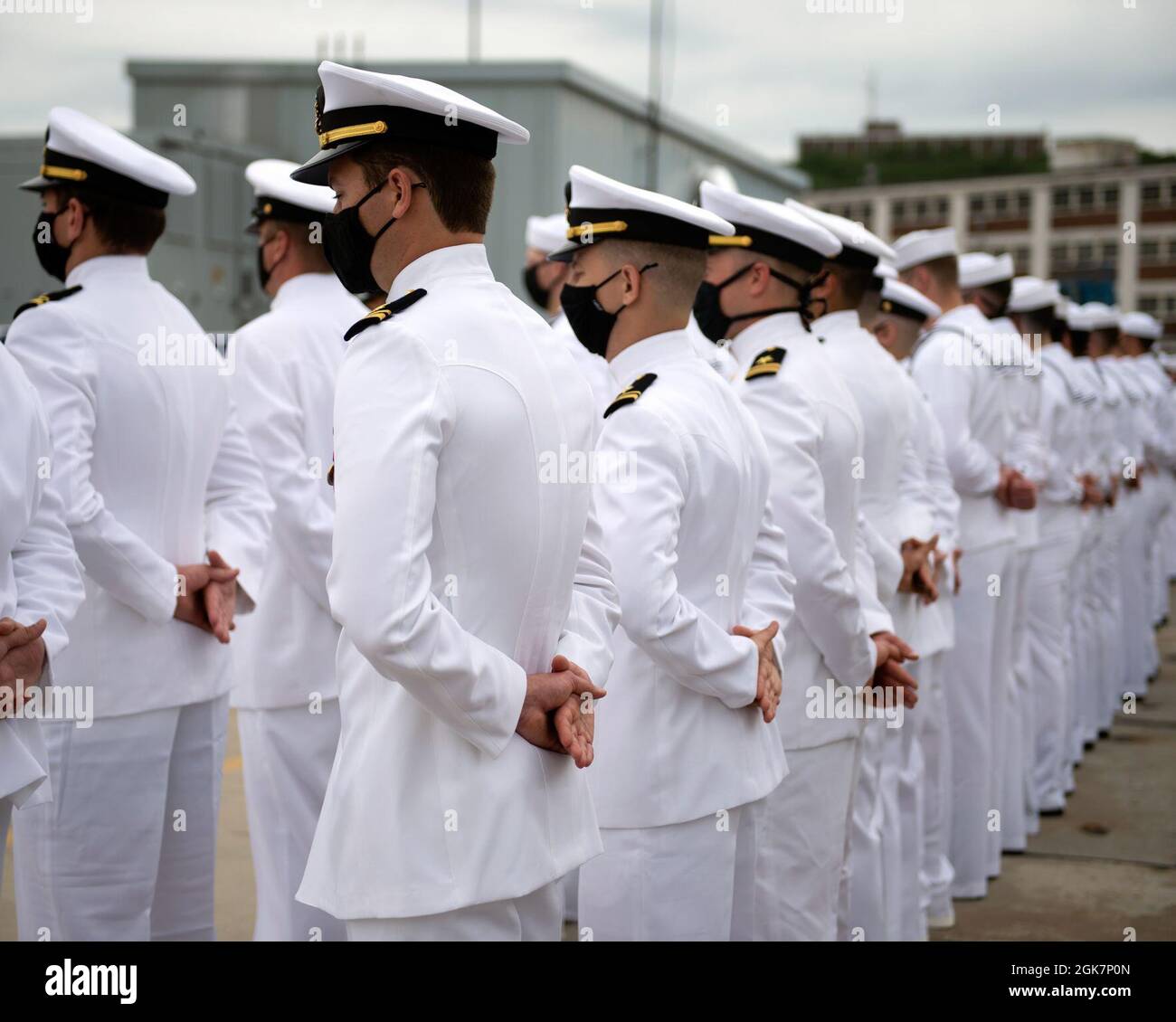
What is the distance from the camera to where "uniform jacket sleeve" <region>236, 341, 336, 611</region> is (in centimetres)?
426

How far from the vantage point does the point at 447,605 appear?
2367 millimetres

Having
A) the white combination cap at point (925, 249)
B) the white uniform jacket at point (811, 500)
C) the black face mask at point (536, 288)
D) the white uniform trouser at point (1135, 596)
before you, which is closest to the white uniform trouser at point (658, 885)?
the white uniform jacket at point (811, 500)

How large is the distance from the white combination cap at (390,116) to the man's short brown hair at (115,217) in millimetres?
1422

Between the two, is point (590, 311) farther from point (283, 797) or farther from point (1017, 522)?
point (1017, 522)

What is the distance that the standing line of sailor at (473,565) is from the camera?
2340mm

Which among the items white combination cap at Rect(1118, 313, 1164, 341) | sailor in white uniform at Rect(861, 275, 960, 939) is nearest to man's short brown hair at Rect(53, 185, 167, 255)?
sailor in white uniform at Rect(861, 275, 960, 939)

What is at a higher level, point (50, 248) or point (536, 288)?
point (536, 288)

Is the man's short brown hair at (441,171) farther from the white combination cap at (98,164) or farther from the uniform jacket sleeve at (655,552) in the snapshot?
the white combination cap at (98,164)

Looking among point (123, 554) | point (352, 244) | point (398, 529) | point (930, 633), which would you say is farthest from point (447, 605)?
point (930, 633)

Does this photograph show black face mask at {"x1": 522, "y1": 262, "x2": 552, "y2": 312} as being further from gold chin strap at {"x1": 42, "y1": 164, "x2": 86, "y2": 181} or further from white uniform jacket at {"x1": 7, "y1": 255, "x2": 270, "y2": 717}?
gold chin strap at {"x1": 42, "y1": 164, "x2": 86, "y2": 181}

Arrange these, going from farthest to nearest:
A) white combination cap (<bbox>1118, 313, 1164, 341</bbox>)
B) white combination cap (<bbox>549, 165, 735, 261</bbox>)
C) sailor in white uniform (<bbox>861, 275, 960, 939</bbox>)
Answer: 1. white combination cap (<bbox>1118, 313, 1164, 341</bbox>)
2. sailor in white uniform (<bbox>861, 275, 960, 939</bbox>)
3. white combination cap (<bbox>549, 165, 735, 261</bbox>)

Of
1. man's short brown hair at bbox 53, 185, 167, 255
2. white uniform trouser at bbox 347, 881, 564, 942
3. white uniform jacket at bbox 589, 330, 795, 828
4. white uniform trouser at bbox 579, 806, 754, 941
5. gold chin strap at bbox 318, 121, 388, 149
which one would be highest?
man's short brown hair at bbox 53, 185, 167, 255

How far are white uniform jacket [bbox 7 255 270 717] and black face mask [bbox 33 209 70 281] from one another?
0.07 metres

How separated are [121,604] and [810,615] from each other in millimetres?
1696
